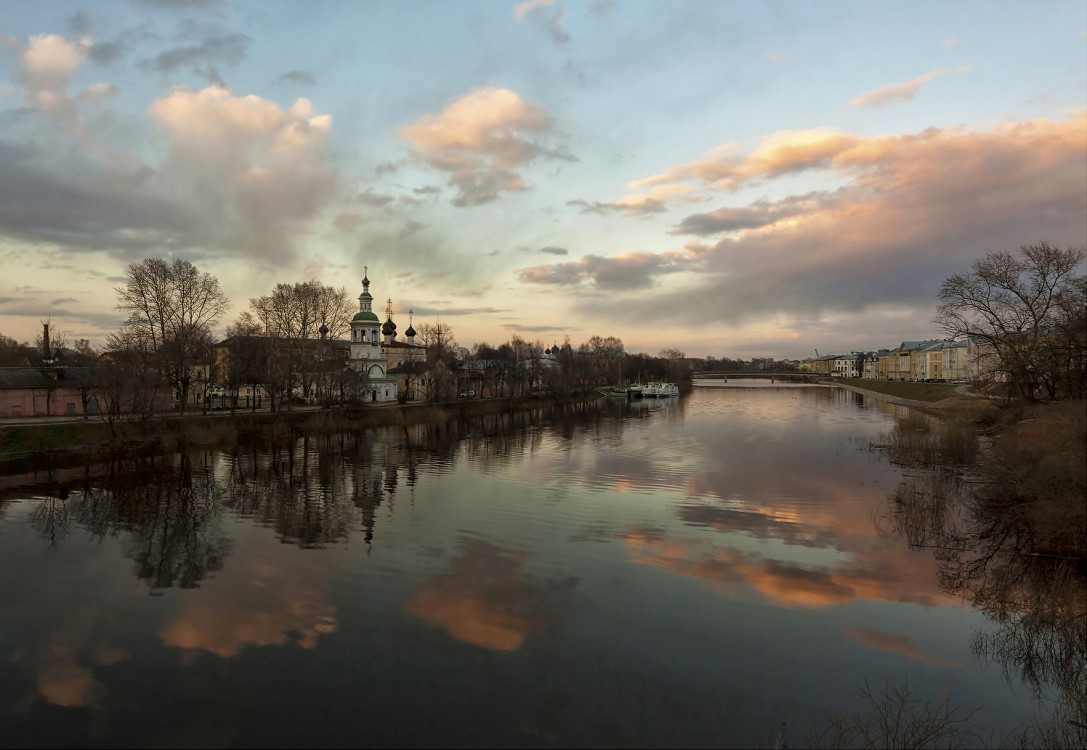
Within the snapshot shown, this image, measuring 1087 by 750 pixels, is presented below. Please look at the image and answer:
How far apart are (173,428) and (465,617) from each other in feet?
113

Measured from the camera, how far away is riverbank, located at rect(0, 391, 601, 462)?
108 feet

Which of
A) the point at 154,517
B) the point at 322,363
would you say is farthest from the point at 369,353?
the point at 154,517

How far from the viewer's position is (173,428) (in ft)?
128

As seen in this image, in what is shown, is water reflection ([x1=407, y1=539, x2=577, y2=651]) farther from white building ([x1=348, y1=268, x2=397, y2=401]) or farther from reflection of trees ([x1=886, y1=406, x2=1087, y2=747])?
white building ([x1=348, y1=268, x2=397, y2=401])

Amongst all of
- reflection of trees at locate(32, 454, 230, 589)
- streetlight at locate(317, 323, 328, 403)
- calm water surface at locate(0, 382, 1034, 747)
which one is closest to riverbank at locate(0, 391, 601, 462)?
streetlight at locate(317, 323, 328, 403)

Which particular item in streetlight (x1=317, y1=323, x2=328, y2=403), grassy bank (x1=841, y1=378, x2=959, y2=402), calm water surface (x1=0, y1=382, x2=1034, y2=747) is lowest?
calm water surface (x1=0, y1=382, x2=1034, y2=747)

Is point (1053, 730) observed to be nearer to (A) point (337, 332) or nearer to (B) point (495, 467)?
(B) point (495, 467)

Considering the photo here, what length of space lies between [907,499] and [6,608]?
2599 cm

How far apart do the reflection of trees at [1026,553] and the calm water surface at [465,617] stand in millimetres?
624

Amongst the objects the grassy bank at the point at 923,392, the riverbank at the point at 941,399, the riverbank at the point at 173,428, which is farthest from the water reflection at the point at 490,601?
the grassy bank at the point at 923,392

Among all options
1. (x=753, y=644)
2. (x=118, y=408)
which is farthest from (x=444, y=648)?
(x=118, y=408)

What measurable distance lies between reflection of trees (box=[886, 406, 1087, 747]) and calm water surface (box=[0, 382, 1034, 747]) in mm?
624

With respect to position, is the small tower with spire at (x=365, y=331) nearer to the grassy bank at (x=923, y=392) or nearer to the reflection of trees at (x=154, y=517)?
the reflection of trees at (x=154, y=517)

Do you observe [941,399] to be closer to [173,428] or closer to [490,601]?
[490,601]
